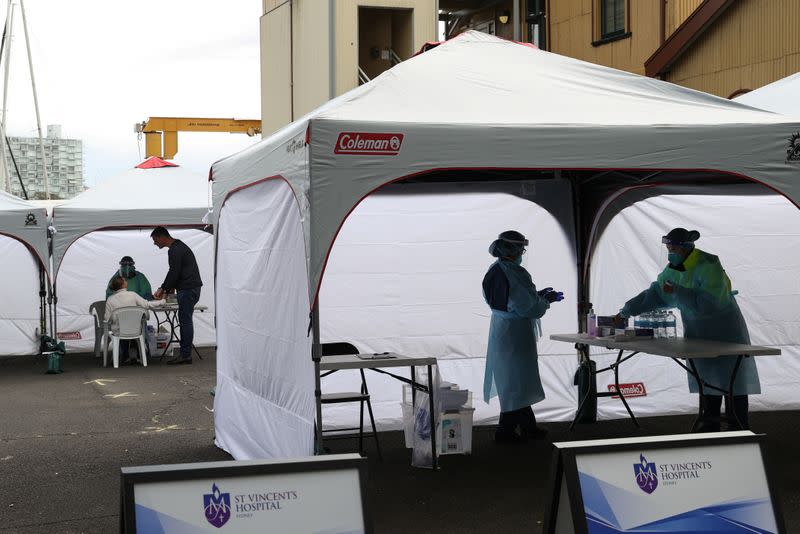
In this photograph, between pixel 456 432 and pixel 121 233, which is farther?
pixel 121 233

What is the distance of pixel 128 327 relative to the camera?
16.4 metres

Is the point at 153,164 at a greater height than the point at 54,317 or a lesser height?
greater

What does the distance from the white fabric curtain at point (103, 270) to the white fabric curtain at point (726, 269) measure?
9.23 meters

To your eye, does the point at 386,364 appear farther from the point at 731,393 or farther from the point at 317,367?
the point at 731,393

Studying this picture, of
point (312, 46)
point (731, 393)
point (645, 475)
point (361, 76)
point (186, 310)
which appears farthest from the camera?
point (312, 46)

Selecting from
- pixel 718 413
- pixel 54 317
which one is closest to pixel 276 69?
pixel 54 317

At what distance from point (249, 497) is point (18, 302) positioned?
52.5 ft

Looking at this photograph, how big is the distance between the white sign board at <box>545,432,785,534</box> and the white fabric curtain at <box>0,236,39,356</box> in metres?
15.7

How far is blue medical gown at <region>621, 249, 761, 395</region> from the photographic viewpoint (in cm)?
859

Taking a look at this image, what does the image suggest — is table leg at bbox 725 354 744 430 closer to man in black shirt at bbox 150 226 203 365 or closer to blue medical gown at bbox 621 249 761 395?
blue medical gown at bbox 621 249 761 395

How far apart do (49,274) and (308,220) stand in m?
11.2

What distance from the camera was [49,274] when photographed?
16.6 metres

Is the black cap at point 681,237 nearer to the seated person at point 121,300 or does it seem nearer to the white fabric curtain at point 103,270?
the seated person at point 121,300

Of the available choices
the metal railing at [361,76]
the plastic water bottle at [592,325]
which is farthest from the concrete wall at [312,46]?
the plastic water bottle at [592,325]
